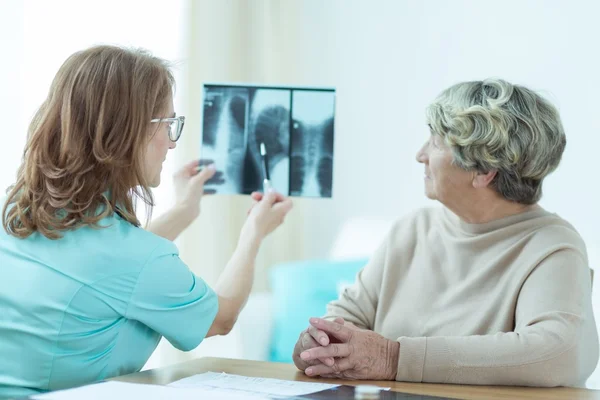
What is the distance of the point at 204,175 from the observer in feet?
5.94

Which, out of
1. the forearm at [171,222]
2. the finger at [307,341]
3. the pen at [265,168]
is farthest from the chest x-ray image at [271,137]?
the finger at [307,341]

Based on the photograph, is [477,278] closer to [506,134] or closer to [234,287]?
[506,134]

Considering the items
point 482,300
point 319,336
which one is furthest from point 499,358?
point 319,336

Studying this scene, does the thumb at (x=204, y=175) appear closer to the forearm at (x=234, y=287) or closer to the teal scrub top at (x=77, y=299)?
the forearm at (x=234, y=287)

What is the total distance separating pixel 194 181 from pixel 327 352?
2.26 ft

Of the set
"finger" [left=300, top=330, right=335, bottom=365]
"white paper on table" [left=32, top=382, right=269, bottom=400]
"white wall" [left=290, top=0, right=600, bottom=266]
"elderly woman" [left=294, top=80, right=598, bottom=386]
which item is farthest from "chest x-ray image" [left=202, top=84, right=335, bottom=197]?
"white wall" [left=290, top=0, right=600, bottom=266]

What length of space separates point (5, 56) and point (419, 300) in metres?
1.40

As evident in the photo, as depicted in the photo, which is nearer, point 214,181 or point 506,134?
point 506,134

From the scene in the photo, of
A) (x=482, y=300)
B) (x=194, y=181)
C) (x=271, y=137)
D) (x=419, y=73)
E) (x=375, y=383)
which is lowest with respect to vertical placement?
(x=375, y=383)

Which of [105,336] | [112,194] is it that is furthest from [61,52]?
[105,336]

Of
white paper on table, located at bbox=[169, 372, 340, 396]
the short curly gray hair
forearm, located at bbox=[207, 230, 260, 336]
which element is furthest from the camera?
the short curly gray hair

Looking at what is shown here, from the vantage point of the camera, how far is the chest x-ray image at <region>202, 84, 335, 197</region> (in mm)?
1732

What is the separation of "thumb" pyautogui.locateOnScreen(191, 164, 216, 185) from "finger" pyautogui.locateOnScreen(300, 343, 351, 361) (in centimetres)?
66

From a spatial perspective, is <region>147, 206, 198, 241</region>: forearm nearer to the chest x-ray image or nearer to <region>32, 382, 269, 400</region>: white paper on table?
the chest x-ray image
